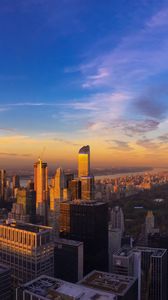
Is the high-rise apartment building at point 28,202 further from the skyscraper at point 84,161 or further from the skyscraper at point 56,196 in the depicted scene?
the skyscraper at point 84,161

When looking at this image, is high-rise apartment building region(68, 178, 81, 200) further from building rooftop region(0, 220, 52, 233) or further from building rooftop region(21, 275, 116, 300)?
building rooftop region(21, 275, 116, 300)

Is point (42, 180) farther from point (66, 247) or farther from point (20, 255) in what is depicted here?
point (20, 255)

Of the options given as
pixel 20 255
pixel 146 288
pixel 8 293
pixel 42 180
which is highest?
pixel 42 180

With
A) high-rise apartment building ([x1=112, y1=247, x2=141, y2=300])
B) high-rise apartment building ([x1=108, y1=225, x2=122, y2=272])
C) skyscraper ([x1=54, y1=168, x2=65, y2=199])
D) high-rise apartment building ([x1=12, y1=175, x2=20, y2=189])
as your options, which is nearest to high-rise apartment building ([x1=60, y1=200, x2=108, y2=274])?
high-rise apartment building ([x1=108, y1=225, x2=122, y2=272])

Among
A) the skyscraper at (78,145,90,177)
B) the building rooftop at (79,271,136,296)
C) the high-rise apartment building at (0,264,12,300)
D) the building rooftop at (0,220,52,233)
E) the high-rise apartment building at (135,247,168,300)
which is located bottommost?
the high-rise apartment building at (135,247,168,300)

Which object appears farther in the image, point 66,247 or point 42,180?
point 42,180

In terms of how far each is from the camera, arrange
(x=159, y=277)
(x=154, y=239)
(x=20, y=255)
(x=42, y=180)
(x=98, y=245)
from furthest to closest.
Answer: (x=42, y=180) < (x=154, y=239) < (x=98, y=245) < (x=159, y=277) < (x=20, y=255)

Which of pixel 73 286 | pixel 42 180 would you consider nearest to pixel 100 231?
pixel 73 286
